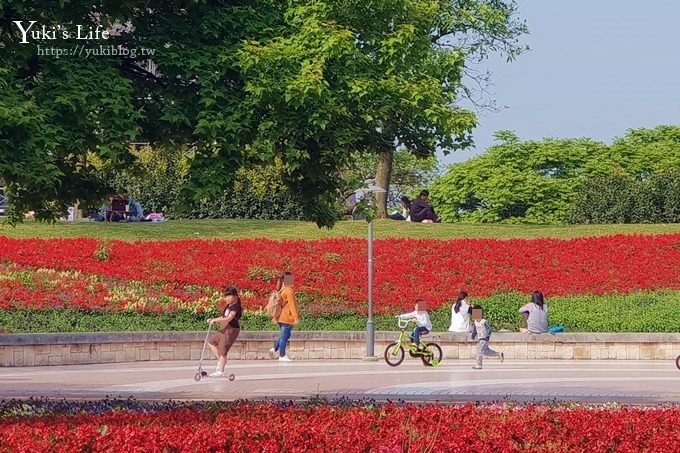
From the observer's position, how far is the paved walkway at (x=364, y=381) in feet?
56.7

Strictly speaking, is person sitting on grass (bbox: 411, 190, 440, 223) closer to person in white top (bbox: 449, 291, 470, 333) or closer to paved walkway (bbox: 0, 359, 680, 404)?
person in white top (bbox: 449, 291, 470, 333)

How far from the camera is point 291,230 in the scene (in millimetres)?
37562

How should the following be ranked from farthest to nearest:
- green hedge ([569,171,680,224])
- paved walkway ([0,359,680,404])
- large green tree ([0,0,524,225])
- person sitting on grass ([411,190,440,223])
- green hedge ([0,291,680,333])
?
green hedge ([569,171,680,224]), person sitting on grass ([411,190,440,223]), green hedge ([0,291,680,333]), paved walkway ([0,359,680,404]), large green tree ([0,0,524,225])

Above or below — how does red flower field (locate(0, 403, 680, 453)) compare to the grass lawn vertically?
below

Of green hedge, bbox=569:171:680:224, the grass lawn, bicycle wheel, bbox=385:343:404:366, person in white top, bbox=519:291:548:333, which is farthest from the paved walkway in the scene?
green hedge, bbox=569:171:680:224

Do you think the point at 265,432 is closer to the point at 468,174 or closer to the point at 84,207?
the point at 84,207

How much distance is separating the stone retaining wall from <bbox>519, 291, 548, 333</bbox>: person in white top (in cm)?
23

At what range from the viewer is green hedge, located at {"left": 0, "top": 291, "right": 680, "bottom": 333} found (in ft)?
83.1

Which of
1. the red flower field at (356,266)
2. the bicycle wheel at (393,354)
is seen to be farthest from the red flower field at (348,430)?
the red flower field at (356,266)

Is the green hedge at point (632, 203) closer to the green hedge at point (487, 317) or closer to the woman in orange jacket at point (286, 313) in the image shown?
the green hedge at point (487, 317)

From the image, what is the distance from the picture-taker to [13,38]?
1134 cm

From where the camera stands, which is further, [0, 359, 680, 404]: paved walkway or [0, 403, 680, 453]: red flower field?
[0, 359, 680, 404]: paved walkway

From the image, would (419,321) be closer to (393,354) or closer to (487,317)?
(393,354)

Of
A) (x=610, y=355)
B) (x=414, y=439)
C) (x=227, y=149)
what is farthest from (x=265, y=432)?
(x=610, y=355)
